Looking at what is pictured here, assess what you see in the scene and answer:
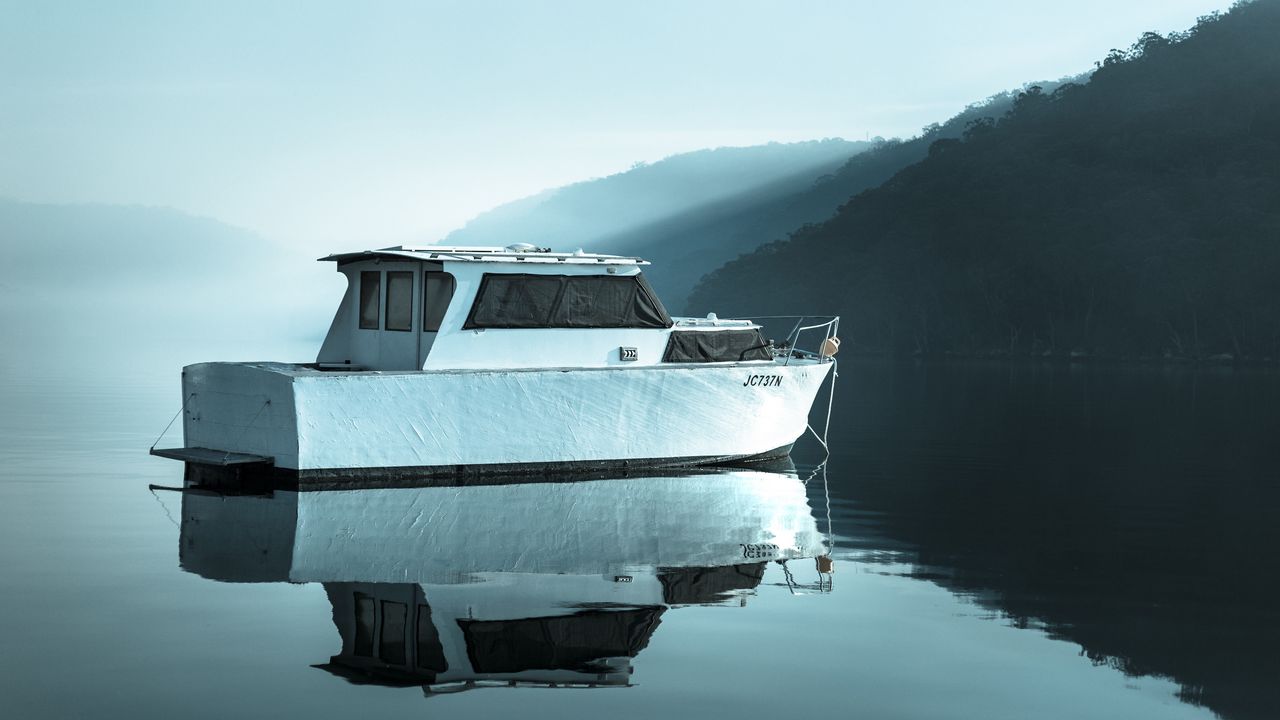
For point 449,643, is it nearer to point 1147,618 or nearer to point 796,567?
point 796,567

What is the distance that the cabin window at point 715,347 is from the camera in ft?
59.5

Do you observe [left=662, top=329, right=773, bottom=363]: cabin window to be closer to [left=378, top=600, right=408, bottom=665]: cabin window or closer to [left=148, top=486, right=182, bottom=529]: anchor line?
[left=148, top=486, right=182, bottom=529]: anchor line

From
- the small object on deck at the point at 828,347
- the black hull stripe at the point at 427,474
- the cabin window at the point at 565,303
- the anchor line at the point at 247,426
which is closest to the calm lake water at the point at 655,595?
the black hull stripe at the point at 427,474

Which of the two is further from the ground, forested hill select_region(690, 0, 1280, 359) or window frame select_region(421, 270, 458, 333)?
forested hill select_region(690, 0, 1280, 359)

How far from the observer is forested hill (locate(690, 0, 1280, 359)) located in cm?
9156

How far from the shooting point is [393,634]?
836cm

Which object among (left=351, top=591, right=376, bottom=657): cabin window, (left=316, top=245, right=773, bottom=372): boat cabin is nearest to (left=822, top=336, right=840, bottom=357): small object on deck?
(left=316, top=245, right=773, bottom=372): boat cabin

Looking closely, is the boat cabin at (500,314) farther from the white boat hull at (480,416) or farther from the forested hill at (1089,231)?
the forested hill at (1089,231)

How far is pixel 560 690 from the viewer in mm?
7211

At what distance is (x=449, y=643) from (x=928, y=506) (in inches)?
315

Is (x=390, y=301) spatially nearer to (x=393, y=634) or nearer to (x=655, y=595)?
(x=655, y=595)

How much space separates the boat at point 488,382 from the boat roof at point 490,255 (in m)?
0.03

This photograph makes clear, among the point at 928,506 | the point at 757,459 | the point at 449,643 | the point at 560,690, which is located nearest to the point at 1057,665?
the point at 560,690

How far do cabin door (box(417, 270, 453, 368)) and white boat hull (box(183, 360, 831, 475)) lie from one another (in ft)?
2.89
